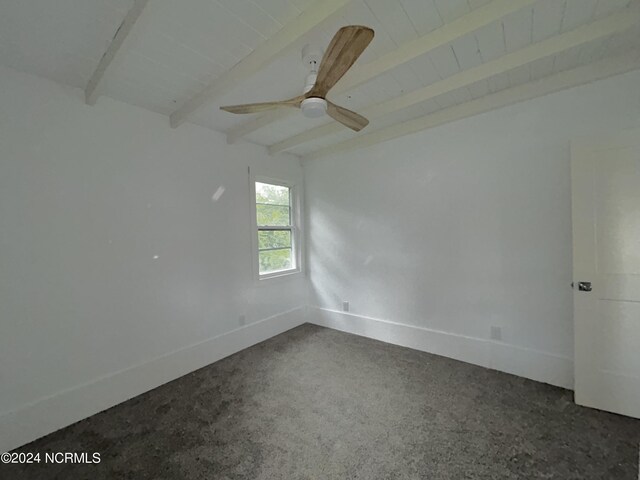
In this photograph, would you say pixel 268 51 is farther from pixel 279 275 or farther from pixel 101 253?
pixel 279 275

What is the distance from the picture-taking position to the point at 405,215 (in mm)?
3113

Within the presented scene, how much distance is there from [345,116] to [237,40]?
0.81 m

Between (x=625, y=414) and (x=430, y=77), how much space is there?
9.15ft

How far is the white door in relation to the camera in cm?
185

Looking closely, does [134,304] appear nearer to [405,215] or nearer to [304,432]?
[304,432]

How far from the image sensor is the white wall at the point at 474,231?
225 centimetres

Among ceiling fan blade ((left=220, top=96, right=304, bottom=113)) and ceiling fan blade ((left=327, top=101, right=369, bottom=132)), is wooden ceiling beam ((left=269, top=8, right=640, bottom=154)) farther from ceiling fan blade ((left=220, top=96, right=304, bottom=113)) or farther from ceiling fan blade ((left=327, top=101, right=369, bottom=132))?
ceiling fan blade ((left=220, top=96, right=304, bottom=113))

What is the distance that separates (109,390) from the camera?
218cm

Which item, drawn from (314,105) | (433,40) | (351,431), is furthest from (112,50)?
(351,431)

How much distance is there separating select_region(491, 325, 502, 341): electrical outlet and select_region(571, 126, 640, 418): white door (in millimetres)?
571

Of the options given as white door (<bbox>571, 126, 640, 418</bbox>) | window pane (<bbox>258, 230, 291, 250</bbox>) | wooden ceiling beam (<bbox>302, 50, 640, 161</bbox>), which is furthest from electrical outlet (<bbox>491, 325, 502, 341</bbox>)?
window pane (<bbox>258, 230, 291, 250</bbox>)

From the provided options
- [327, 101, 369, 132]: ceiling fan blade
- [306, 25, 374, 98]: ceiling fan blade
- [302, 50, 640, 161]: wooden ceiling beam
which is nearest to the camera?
[306, 25, 374, 98]: ceiling fan blade

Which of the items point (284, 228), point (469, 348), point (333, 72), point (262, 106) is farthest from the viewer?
point (284, 228)

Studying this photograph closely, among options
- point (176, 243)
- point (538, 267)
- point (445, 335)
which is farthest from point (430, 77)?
point (176, 243)
